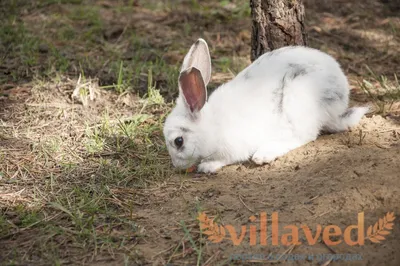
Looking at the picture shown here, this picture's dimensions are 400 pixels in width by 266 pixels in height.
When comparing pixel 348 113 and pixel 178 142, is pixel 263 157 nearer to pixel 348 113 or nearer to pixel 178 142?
pixel 178 142

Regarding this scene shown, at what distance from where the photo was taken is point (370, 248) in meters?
2.96

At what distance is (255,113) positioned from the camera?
13.2ft

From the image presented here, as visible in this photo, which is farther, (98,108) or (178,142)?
(98,108)

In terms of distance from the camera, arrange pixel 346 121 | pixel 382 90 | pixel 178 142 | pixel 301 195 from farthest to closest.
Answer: pixel 382 90
pixel 346 121
pixel 178 142
pixel 301 195

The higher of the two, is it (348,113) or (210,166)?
(348,113)

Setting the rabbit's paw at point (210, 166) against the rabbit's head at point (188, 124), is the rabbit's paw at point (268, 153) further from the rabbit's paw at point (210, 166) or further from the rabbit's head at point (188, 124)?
the rabbit's head at point (188, 124)

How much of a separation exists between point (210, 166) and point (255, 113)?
1.59 ft

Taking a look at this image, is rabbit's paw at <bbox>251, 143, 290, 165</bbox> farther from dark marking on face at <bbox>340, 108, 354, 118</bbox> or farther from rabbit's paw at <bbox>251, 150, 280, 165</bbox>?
dark marking on face at <bbox>340, 108, 354, 118</bbox>

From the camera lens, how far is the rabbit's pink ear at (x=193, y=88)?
389 centimetres

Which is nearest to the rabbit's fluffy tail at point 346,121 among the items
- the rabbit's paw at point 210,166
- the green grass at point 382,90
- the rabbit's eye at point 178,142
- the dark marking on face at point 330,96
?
the dark marking on face at point 330,96

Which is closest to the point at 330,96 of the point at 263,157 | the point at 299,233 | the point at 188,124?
the point at 263,157

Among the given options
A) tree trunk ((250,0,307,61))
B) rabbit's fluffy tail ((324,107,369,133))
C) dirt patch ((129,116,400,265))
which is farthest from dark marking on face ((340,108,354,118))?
tree trunk ((250,0,307,61))

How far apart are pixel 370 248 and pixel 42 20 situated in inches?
191

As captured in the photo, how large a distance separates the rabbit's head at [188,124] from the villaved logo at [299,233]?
76 cm
